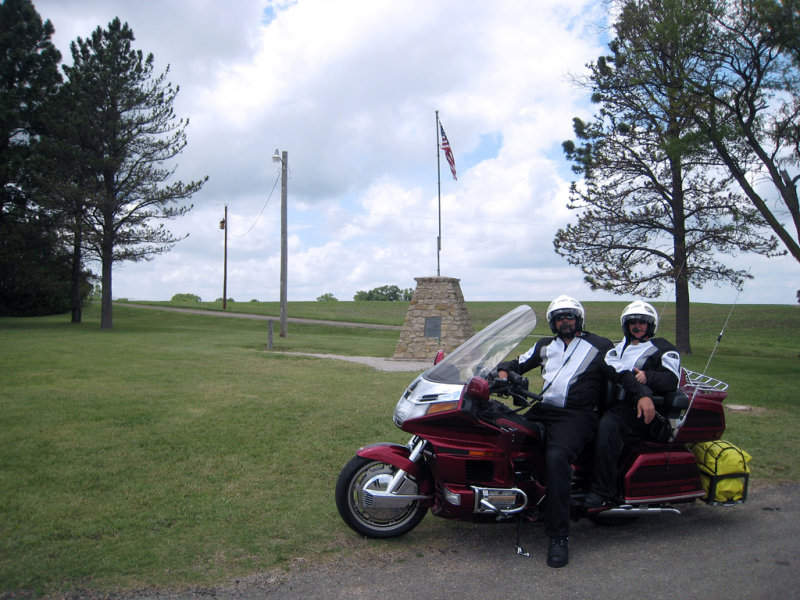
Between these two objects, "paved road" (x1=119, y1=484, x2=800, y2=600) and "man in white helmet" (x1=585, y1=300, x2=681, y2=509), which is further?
"man in white helmet" (x1=585, y1=300, x2=681, y2=509)

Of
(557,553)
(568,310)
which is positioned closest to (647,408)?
(568,310)

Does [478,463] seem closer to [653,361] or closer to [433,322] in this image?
[653,361]

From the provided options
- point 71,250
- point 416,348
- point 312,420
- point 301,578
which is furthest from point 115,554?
point 71,250

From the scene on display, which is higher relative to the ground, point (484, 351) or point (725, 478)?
point (484, 351)

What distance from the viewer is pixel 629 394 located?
490 cm

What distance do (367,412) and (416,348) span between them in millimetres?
11414

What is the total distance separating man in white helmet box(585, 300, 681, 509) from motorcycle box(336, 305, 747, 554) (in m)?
0.12

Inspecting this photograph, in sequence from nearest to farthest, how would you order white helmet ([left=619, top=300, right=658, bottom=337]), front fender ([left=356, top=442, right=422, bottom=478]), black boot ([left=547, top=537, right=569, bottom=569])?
black boot ([left=547, top=537, right=569, bottom=569]) < front fender ([left=356, top=442, right=422, bottom=478]) < white helmet ([left=619, top=300, right=658, bottom=337])

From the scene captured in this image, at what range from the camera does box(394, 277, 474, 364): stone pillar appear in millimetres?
20797

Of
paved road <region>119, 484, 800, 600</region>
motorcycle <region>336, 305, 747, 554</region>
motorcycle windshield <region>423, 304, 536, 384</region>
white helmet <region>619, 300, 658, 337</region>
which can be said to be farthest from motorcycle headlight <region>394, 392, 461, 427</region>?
white helmet <region>619, 300, 658, 337</region>

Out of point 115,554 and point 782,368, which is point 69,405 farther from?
point 782,368

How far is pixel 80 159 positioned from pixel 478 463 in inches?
1276

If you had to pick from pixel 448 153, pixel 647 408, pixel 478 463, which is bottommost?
pixel 478 463

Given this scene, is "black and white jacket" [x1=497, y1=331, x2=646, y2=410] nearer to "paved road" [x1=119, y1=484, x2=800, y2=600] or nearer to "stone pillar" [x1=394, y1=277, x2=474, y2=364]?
"paved road" [x1=119, y1=484, x2=800, y2=600]
